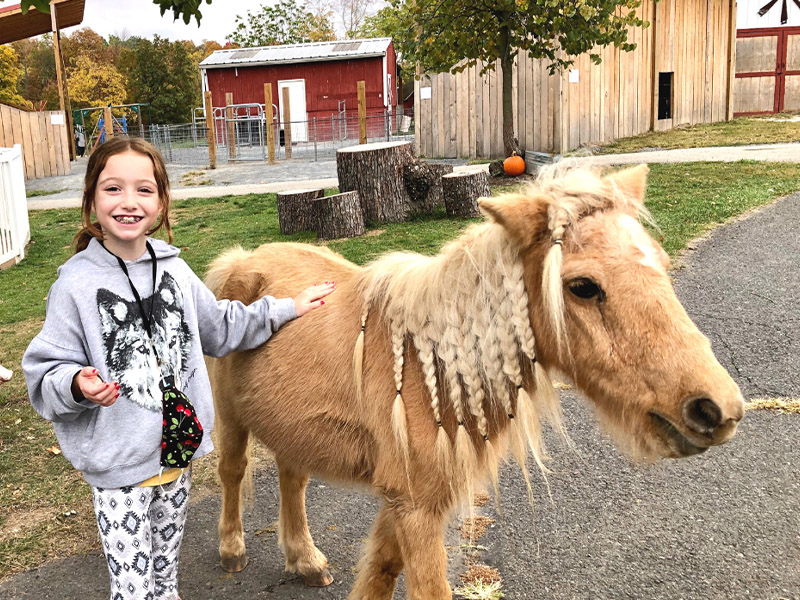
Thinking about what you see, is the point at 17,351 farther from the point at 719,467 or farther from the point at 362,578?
the point at 719,467

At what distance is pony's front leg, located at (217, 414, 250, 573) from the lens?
127 inches

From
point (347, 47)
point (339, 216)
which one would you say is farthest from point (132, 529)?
point (347, 47)

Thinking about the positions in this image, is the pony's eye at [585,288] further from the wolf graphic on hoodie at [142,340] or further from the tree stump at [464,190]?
the tree stump at [464,190]

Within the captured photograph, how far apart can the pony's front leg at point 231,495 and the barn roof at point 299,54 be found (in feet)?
105

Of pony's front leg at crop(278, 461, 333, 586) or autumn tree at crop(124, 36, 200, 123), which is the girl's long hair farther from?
autumn tree at crop(124, 36, 200, 123)

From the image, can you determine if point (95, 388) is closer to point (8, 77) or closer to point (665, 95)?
point (665, 95)

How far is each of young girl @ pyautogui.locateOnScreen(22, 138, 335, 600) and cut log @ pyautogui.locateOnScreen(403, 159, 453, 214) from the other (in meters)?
7.90

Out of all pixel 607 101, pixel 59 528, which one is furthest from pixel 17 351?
pixel 607 101

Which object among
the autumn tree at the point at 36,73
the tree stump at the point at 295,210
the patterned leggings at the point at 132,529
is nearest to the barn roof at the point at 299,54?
the autumn tree at the point at 36,73

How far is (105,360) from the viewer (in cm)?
219

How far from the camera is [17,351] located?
250 inches

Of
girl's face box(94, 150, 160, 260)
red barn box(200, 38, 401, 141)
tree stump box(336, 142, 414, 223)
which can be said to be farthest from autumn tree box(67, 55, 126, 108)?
girl's face box(94, 150, 160, 260)

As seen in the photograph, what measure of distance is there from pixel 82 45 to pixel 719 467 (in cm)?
6046

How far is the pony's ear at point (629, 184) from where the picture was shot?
7.00 ft
